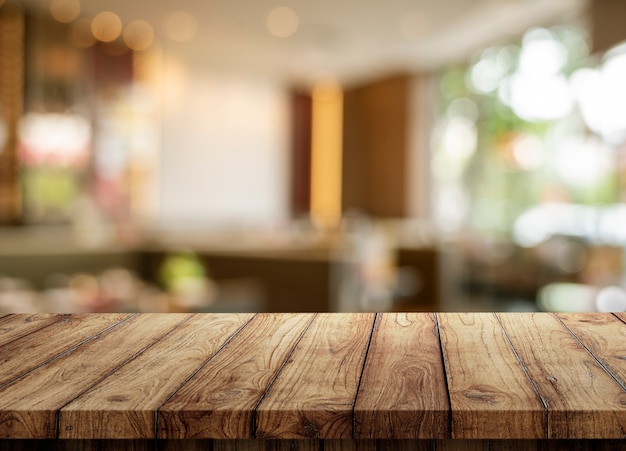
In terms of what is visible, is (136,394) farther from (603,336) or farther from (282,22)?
(282,22)

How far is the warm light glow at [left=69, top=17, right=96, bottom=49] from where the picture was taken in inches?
311

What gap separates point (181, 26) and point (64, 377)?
7.82 m

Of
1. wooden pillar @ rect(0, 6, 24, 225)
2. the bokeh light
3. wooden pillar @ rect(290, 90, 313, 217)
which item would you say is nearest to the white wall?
wooden pillar @ rect(290, 90, 313, 217)

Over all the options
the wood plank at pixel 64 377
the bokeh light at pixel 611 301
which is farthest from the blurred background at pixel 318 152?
the wood plank at pixel 64 377

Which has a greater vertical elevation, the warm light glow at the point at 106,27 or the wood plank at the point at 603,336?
the warm light glow at the point at 106,27

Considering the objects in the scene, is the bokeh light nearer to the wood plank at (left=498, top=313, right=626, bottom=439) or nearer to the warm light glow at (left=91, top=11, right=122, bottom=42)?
the wood plank at (left=498, top=313, right=626, bottom=439)

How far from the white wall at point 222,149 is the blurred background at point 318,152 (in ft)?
0.10

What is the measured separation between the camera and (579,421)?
0.84 m

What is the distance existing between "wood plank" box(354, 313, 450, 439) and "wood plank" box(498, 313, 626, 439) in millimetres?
124

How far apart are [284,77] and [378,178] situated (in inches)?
79.7

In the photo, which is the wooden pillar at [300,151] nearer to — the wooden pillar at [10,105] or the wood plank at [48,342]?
the wooden pillar at [10,105]

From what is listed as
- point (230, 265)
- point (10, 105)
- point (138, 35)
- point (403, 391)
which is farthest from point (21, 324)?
point (138, 35)

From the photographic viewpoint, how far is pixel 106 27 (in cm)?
813

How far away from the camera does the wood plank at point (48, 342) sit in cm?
102
